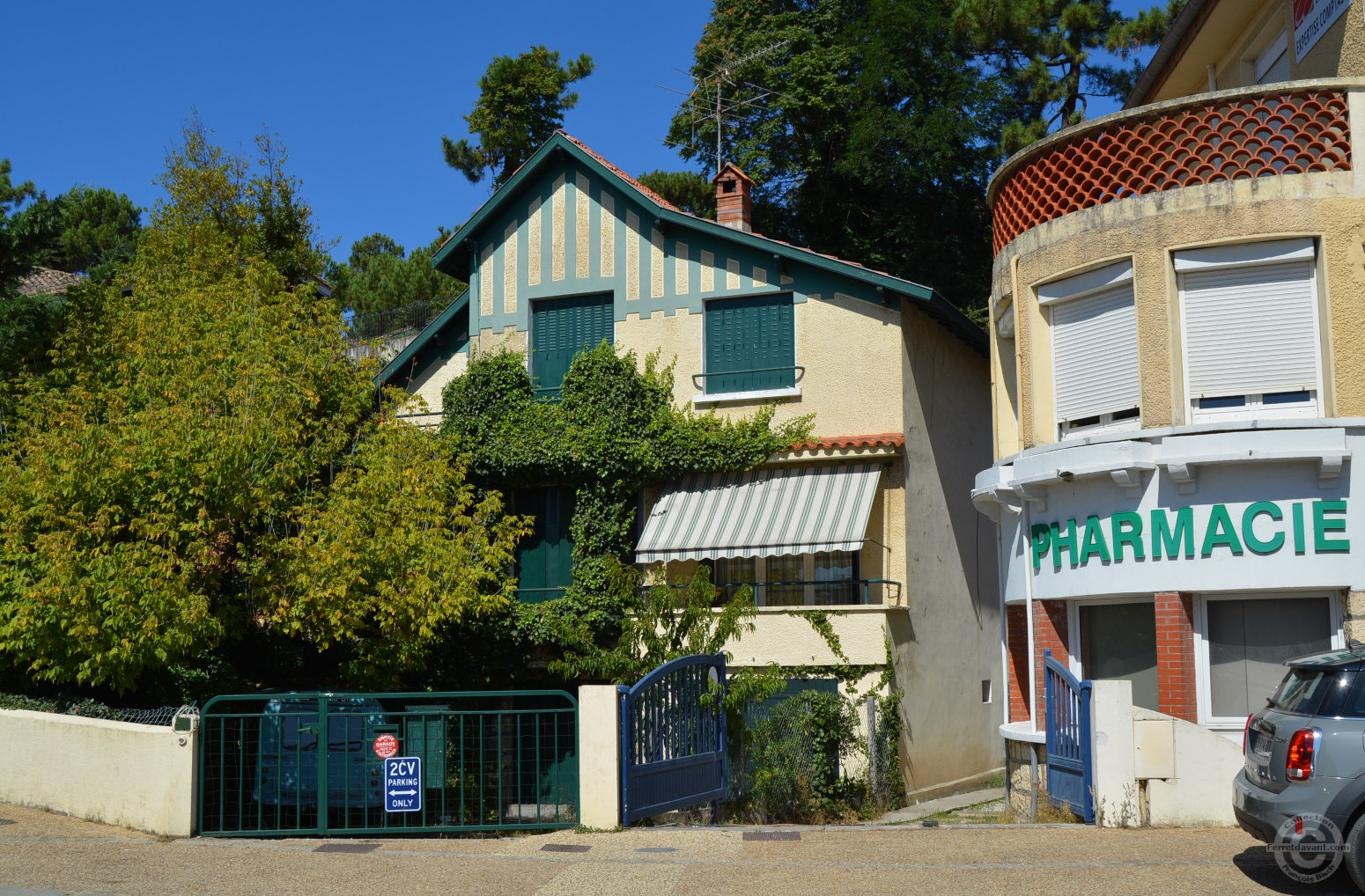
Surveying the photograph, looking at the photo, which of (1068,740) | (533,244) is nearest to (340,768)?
(1068,740)

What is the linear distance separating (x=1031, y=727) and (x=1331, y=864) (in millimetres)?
6572

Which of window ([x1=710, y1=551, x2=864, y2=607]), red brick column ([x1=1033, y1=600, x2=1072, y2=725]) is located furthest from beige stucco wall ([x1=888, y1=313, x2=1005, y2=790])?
red brick column ([x1=1033, y1=600, x2=1072, y2=725])

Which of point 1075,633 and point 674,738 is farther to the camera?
point 1075,633

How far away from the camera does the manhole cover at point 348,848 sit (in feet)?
38.9

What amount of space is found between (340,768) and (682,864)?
162 inches

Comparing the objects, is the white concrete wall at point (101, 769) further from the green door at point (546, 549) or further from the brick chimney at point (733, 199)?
the brick chimney at point (733, 199)

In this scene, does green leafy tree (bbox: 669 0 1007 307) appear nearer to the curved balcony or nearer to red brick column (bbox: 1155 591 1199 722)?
the curved balcony

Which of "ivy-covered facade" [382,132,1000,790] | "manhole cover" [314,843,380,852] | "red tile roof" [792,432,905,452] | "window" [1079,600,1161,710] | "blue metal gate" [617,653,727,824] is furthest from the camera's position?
"ivy-covered facade" [382,132,1000,790]

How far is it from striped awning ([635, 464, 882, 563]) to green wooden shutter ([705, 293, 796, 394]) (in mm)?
1484

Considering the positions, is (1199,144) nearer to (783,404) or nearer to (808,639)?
(783,404)

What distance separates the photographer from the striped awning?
18.4 meters

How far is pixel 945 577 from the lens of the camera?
2039 centimetres

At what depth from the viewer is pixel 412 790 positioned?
40.9ft

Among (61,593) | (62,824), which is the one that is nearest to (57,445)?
(61,593)
